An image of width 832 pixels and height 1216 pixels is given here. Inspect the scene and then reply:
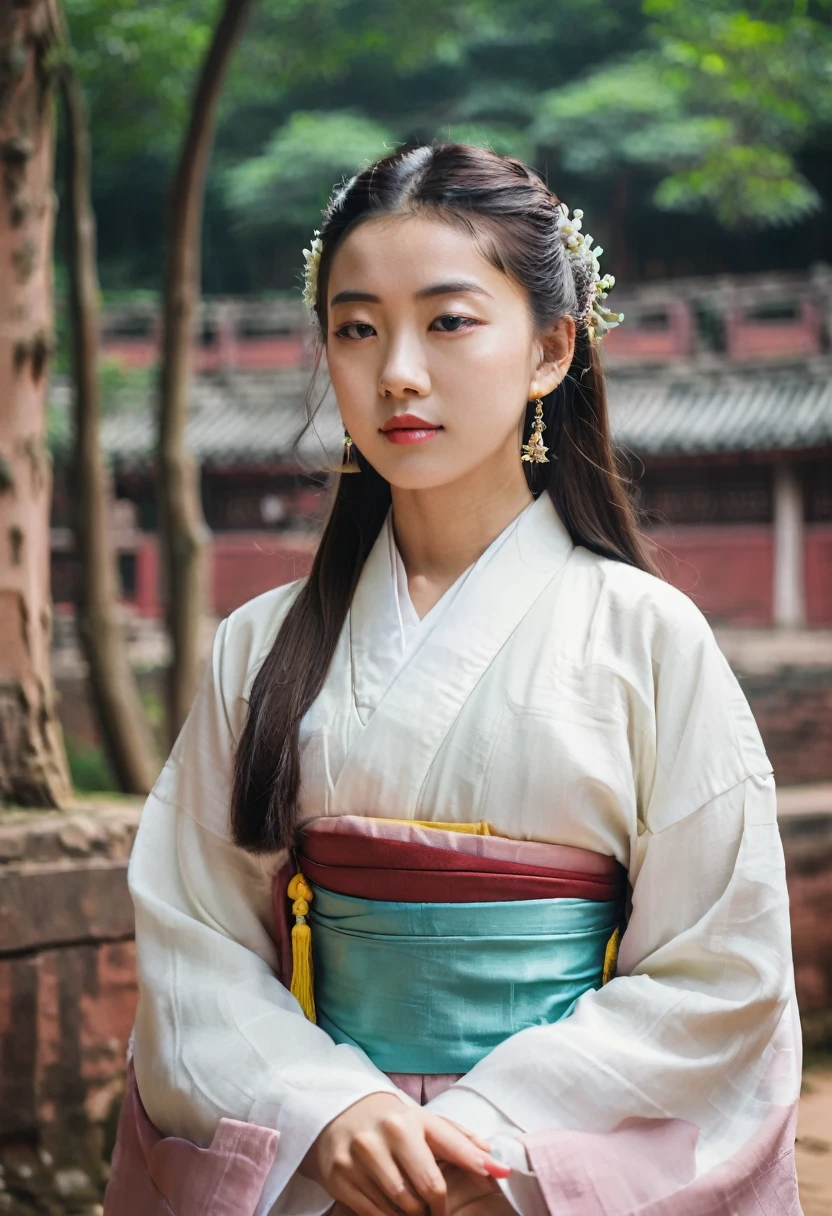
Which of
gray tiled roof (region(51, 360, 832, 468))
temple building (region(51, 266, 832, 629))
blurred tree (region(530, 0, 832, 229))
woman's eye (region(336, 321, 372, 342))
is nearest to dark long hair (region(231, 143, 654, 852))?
woman's eye (region(336, 321, 372, 342))

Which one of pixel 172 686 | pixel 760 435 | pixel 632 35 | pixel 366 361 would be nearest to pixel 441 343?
pixel 366 361

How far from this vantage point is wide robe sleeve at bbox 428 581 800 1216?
1351mm

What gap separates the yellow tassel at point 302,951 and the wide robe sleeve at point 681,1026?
0.23 m

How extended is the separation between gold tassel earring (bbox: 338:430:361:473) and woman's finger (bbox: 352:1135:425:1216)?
81 cm

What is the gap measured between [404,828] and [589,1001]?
0.28 m

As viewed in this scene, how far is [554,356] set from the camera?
1.60m

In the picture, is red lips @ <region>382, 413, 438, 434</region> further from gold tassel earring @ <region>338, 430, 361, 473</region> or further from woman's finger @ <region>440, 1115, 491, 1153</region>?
woman's finger @ <region>440, 1115, 491, 1153</region>

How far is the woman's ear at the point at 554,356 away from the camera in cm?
158

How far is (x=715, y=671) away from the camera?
58.4 inches

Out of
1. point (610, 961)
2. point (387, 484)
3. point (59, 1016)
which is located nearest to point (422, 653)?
point (387, 484)

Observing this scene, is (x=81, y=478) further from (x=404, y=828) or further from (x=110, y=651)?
(x=404, y=828)

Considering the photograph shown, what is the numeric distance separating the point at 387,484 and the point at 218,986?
27.0 inches

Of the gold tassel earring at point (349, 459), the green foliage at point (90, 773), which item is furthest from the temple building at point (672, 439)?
the gold tassel earring at point (349, 459)

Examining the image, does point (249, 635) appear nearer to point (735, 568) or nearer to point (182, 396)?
point (182, 396)
